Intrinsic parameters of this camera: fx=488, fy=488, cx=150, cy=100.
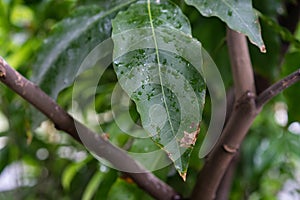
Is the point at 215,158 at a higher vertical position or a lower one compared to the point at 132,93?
lower

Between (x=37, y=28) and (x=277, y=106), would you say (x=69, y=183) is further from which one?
(x=277, y=106)

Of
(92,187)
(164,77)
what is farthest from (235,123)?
(92,187)

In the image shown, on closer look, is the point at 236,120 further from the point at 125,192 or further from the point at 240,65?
the point at 125,192

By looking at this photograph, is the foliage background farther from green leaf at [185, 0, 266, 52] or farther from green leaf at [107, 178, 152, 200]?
green leaf at [185, 0, 266, 52]

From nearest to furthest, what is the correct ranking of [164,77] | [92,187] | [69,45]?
[164,77] < [69,45] < [92,187]

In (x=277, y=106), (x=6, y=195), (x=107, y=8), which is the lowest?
(x=277, y=106)

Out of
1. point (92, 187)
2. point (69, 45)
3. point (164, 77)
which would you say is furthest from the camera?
point (92, 187)

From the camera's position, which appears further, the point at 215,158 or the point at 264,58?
the point at 264,58

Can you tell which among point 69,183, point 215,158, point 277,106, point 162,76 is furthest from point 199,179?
point 277,106
